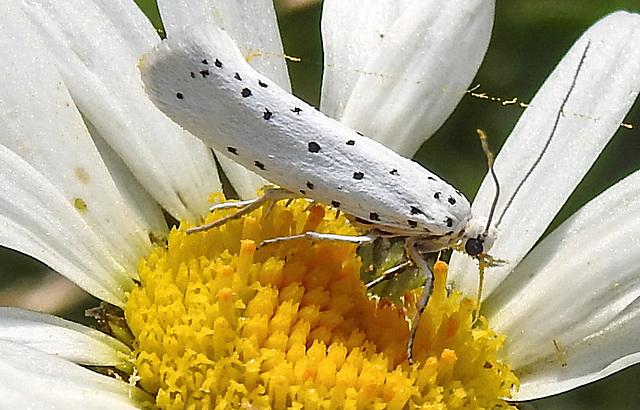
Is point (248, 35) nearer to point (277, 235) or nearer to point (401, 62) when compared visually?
point (401, 62)

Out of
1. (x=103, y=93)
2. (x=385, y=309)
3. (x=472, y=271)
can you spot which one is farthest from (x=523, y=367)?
(x=103, y=93)

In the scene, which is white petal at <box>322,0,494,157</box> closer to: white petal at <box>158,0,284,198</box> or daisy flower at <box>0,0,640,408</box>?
daisy flower at <box>0,0,640,408</box>

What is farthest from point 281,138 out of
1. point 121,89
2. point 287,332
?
point 121,89

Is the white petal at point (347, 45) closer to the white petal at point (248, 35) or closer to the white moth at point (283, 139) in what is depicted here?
the white petal at point (248, 35)

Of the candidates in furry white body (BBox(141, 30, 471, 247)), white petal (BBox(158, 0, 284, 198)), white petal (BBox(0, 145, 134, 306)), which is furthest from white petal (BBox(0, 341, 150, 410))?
white petal (BBox(158, 0, 284, 198))

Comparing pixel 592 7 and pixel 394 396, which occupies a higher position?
pixel 592 7

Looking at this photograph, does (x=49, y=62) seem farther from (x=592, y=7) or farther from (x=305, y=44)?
(x=592, y=7)
